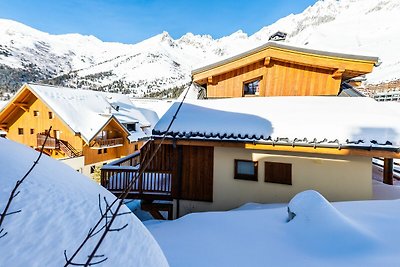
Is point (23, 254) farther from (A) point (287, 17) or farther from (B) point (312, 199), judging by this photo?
(A) point (287, 17)

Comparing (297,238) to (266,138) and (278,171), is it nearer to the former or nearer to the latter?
(266,138)

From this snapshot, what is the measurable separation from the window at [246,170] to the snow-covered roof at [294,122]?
0.89 meters

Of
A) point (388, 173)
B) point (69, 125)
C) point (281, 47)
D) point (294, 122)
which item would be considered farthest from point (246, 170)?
point (69, 125)

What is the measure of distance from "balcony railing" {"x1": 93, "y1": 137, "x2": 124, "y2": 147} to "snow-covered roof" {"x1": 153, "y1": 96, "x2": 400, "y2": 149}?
52.8 ft

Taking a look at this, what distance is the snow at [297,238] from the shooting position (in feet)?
8.97

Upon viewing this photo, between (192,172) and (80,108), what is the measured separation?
1870 cm

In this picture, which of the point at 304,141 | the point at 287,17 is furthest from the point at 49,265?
the point at 287,17

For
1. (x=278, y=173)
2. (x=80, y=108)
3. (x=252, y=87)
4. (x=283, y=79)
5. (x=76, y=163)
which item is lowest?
(x=76, y=163)

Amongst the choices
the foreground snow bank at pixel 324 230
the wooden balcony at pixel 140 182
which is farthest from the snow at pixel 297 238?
the wooden balcony at pixel 140 182

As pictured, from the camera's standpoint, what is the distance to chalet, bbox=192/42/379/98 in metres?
7.08

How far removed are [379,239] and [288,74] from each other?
5.85 m

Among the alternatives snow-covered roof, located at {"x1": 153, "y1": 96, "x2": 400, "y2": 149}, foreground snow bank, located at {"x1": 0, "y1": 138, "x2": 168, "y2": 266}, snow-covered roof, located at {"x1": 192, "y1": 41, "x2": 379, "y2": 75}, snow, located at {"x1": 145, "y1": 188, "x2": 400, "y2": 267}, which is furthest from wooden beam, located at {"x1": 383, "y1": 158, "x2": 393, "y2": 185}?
foreground snow bank, located at {"x1": 0, "y1": 138, "x2": 168, "y2": 266}

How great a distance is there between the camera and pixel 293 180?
6.19 m

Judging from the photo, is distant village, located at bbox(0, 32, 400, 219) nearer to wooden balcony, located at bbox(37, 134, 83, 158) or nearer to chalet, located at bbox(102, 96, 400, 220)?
chalet, located at bbox(102, 96, 400, 220)
